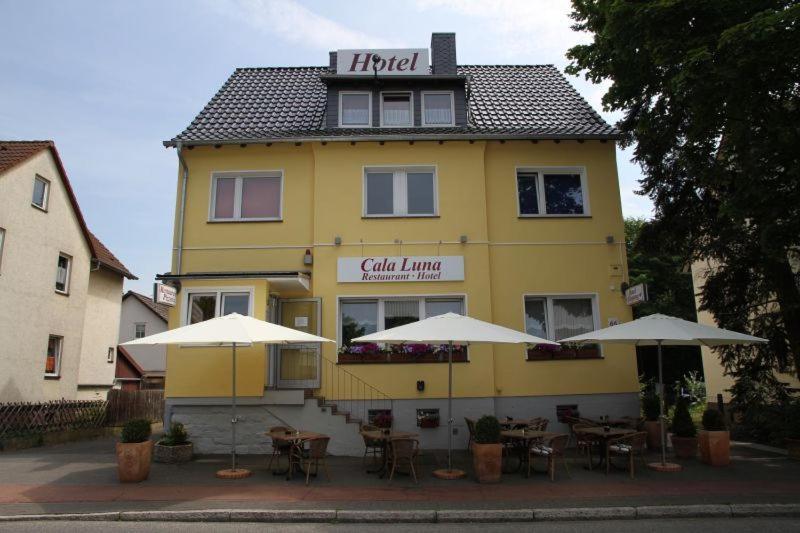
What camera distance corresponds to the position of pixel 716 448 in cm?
1093

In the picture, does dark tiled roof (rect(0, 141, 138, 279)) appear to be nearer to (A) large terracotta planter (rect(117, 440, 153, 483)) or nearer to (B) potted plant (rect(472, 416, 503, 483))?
(A) large terracotta planter (rect(117, 440, 153, 483))

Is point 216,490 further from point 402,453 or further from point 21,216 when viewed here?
point 21,216

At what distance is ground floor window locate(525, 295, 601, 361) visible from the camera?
45.5 ft

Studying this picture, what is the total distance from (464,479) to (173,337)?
5465 millimetres

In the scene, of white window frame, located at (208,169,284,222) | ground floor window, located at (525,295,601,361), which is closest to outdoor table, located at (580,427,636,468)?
ground floor window, located at (525,295,601,361)

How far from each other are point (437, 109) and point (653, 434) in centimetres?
965

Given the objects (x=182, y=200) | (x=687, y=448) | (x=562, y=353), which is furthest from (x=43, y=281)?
(x=687, y=448)

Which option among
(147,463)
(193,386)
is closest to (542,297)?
(193,386)

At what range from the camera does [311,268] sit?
551 inches

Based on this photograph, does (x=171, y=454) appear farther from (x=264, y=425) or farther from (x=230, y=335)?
(x=230, y=335)

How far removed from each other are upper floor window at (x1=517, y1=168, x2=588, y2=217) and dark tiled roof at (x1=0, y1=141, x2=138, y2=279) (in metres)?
15.4

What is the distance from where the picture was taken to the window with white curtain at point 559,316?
45.6 ft

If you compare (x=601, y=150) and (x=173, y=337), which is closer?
(x=173, y=337)

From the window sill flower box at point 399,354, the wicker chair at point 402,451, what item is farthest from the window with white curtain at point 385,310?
the wicker chair at point 402,451
